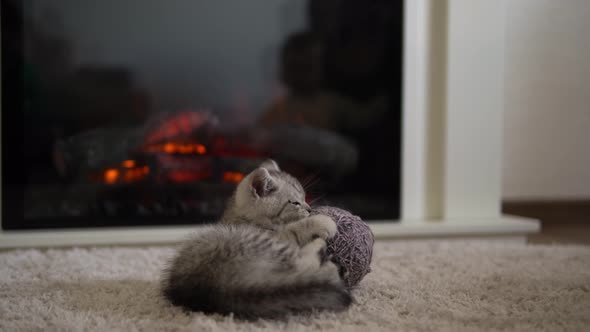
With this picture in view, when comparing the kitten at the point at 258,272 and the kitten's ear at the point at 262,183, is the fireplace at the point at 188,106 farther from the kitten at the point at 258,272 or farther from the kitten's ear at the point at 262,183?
the kitten at the point at 258,272

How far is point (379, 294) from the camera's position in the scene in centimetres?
146

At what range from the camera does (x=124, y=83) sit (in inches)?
96.3

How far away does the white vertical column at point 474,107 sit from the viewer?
263 cm

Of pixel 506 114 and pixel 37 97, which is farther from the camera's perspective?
pixel 506 114

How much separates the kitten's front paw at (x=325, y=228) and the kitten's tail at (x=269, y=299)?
0.15 metres

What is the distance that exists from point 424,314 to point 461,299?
0.58ft

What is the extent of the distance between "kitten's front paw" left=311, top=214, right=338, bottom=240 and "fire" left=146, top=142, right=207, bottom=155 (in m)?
1.30

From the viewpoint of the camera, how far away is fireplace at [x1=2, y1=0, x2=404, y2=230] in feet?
7.73

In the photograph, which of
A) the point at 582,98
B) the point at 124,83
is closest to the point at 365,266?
the point at 124,83

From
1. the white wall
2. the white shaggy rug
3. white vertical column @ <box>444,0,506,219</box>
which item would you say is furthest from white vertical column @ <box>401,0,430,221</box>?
the white wall

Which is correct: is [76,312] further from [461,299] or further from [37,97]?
[37,97]

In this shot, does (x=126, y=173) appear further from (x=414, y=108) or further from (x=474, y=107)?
(x=474, y=107)

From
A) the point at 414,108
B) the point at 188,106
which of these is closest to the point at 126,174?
the point at 188,106

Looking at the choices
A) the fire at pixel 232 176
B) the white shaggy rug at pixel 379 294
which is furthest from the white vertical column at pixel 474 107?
the fire at pixel 232 176
